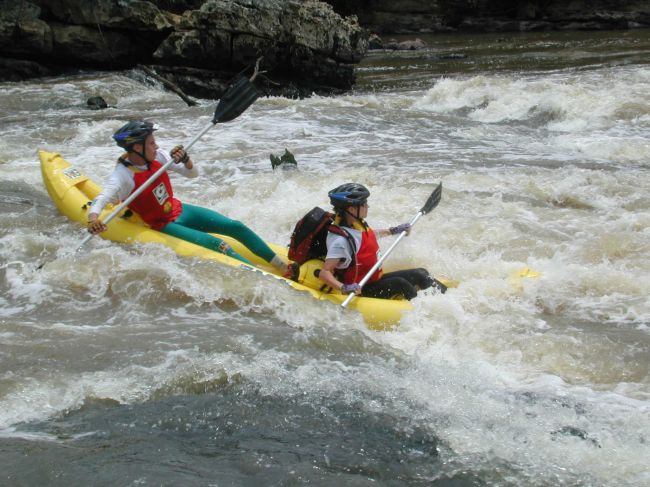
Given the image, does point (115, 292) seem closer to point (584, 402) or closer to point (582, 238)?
point (584, 402)

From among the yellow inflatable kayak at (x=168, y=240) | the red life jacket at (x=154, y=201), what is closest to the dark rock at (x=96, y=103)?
the yellow inflatable kayak at (x=168, y=240)

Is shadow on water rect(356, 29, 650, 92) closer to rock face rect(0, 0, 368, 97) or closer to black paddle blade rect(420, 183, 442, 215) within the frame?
rock face rect(0, 0, 368, 97)

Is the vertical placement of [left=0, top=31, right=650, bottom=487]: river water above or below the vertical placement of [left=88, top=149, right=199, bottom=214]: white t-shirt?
below

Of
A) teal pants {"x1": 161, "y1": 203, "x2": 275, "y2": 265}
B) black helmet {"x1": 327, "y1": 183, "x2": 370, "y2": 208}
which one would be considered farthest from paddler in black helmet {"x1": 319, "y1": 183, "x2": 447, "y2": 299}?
teal pants {"x1": 161, "y1": 203, "x2": 275, "y2": 265}

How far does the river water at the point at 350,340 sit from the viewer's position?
10.1 feet

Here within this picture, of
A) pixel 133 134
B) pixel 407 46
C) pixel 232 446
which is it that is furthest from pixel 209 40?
pixel 232 446

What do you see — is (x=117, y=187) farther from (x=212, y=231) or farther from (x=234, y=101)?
(x=234, y=101)

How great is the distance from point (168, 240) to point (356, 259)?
149 centimetres

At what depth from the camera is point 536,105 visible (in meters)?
12.1

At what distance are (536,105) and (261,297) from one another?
855cm

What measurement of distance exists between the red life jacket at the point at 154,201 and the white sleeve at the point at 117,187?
5cm

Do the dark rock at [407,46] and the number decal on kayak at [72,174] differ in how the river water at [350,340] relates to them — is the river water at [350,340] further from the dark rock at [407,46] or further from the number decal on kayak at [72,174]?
the dark rock at [407,46]

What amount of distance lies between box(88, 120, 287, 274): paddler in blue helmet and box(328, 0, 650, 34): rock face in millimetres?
23854

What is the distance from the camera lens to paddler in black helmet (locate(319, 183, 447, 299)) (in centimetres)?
476
